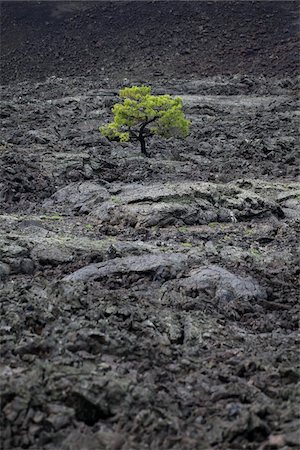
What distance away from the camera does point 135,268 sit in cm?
1220

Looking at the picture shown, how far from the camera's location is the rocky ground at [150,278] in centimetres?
656

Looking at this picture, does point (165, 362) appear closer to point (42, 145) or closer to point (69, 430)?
point (69, 430)

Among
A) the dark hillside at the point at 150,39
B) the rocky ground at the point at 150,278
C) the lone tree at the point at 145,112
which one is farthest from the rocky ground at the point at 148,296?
the dark hillside at the point at 150,39

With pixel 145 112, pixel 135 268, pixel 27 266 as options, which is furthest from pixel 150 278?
pixel 145 112

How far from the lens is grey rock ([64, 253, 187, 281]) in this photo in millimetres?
11922

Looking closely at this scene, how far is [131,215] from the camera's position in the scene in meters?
16.4

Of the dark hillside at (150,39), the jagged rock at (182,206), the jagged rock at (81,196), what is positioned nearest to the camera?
the jagged rock at (182,206)

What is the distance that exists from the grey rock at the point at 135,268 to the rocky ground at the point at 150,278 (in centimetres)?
4

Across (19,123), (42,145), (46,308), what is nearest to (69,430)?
(46,308)

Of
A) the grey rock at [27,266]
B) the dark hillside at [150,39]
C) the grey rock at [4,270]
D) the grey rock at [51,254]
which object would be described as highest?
the grey rock at [4,270]

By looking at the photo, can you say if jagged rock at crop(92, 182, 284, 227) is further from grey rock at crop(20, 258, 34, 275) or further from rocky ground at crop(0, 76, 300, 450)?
grey rock at crop(20, 258, 34, 275)

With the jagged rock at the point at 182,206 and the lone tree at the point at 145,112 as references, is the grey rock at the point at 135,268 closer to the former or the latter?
the jagged rock at the point at 182,206

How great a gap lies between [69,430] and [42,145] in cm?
2140

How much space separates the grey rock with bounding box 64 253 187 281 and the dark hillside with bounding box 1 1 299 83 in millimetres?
37579
